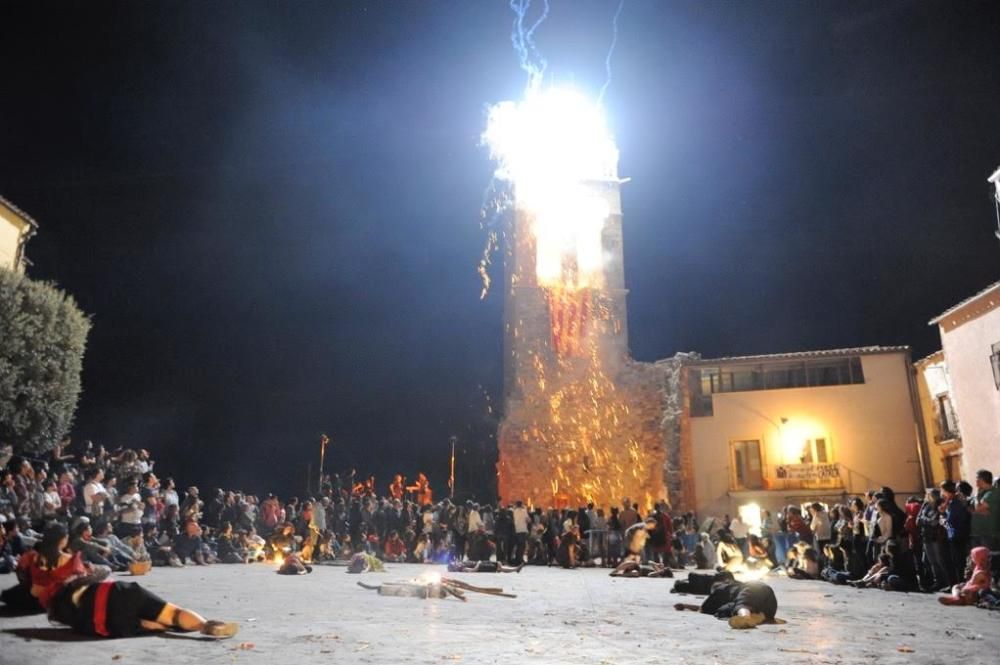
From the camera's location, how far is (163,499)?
601 inches

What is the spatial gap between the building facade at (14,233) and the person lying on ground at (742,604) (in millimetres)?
24284

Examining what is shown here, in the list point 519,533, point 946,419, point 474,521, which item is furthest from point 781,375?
point 474,521

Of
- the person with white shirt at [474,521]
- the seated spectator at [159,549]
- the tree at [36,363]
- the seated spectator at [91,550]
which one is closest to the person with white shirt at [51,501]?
the seated spectator at [91,550]

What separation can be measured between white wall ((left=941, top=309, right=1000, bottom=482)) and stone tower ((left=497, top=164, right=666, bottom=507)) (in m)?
12.3

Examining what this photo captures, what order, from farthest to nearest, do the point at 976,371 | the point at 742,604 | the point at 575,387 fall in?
the point at 575,387 < the point at 976,371 < the point at 742,604

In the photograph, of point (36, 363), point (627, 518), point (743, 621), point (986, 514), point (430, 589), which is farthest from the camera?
point (36, 363)

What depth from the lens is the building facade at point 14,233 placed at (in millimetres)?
23183

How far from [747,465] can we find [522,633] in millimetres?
24130

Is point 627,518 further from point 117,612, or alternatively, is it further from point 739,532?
point 117,612

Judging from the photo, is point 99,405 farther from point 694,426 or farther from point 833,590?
point 833,590

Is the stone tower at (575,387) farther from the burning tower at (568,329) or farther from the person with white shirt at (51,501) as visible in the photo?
the person with white shirt at (51,501)

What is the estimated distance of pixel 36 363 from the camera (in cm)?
1798

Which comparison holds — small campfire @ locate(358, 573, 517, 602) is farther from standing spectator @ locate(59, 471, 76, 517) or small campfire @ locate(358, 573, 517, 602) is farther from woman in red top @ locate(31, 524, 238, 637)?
standing spectator @ locate(59, 471, 76, 517)

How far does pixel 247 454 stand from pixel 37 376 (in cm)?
1359
